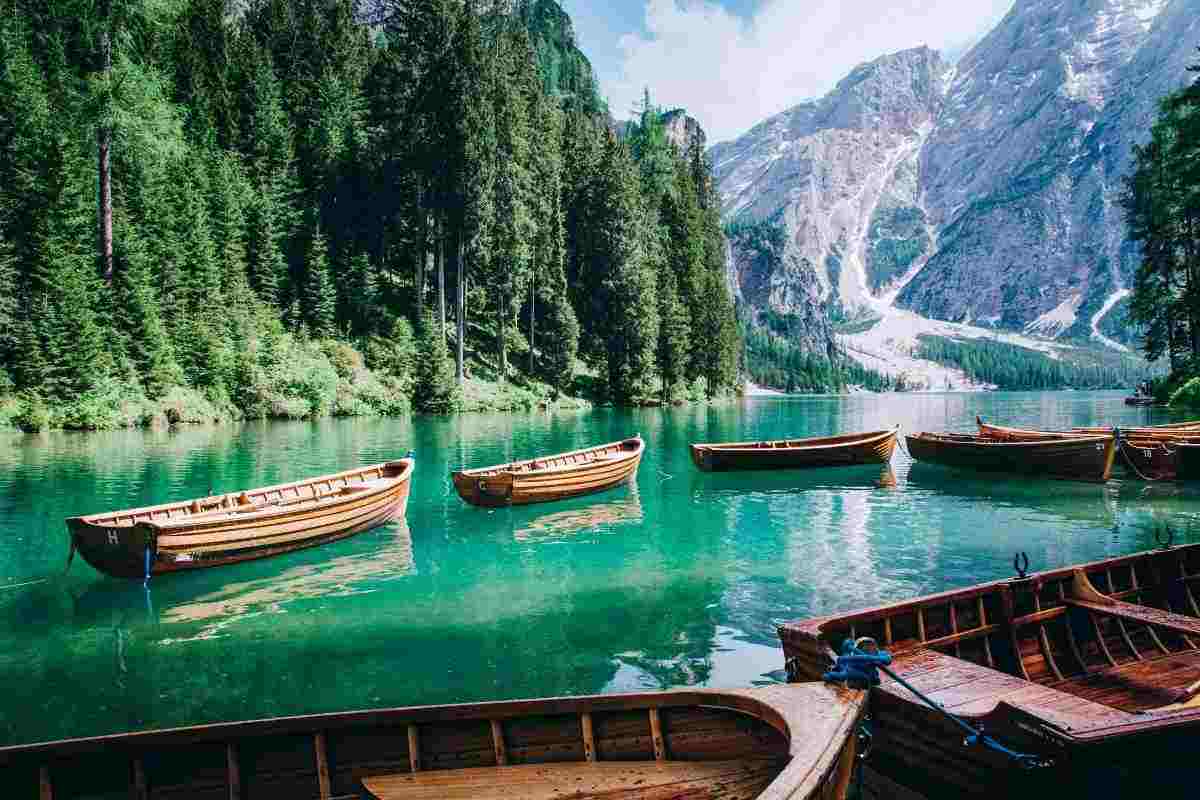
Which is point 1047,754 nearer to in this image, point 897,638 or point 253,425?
point 897,638

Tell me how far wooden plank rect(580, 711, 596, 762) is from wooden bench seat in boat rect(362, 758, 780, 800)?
0.07 m

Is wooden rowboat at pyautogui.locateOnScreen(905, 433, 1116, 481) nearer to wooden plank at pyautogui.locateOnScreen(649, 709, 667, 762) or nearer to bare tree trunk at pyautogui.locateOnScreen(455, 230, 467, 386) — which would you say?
wooden plank at pyautogui.locateOnScreen(649, 709, 667, 762)

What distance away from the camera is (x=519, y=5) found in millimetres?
160750

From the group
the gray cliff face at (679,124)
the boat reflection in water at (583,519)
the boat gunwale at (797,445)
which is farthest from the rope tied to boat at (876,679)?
the gray cliff face at (679,124)

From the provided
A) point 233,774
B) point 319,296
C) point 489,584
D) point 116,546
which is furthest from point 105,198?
point 233,774

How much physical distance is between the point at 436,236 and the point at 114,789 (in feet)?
198

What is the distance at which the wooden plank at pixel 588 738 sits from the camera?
575 centimetres

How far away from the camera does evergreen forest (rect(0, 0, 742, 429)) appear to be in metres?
45.8

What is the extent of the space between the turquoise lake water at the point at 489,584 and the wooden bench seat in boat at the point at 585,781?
13.1 ft

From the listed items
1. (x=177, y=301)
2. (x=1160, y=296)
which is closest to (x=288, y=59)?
(x=177, y=301)

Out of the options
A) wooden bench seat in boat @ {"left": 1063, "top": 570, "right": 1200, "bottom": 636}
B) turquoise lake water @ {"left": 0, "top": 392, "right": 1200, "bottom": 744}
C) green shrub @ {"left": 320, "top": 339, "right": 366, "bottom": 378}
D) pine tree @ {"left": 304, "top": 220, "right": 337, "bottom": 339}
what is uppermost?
pine tree @ {"left": 304, "top": 220, "right": 337, "bottom": 339}

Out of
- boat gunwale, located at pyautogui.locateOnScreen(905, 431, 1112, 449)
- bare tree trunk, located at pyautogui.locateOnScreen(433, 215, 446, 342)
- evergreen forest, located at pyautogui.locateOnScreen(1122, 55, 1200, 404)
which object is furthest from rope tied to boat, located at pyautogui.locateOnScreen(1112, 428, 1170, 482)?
bare tree trunk, located at pyautogui.locateOnScreen(433, 215, 446, 342)

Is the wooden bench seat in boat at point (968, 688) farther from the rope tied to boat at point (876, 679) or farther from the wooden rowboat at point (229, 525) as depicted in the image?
the wooden rowboat at point (229, 525)

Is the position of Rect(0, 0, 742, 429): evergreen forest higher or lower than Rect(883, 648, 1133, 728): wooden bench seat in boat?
higher
